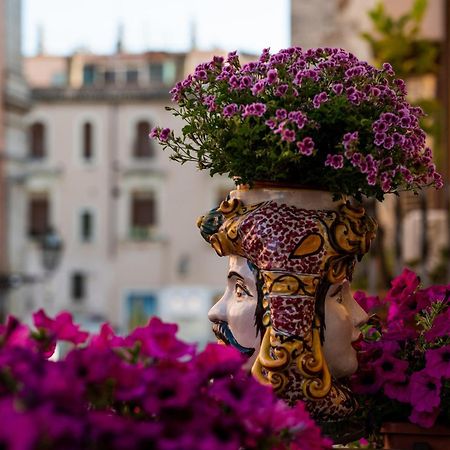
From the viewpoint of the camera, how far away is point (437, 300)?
3.12 m

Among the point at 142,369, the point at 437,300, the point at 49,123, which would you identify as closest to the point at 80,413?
the point at 142,369

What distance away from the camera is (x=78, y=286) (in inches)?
1874

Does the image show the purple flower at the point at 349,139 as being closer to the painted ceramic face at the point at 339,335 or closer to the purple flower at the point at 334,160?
the purple flower at the point at 334,160

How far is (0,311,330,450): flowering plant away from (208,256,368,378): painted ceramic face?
22.4 inches

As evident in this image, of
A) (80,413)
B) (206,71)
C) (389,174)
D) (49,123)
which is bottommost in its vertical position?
(80,413)

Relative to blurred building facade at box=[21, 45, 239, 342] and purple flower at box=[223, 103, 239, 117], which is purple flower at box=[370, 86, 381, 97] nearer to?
purple flower at box=[223, 103, 239, 117]

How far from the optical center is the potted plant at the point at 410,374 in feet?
9.19

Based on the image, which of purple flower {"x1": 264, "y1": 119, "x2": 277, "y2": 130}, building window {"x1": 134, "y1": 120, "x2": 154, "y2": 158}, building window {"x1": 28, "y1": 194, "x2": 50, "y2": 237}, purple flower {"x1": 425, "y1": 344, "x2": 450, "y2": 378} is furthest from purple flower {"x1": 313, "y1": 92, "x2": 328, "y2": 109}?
building window {"x1": 134, "y1": 120, "x2": 154, "y2": 158}

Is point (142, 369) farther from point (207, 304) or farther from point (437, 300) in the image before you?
point (207, 304)

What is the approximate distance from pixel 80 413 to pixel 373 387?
1.31m

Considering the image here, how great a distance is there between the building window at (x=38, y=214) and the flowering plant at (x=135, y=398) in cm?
4535

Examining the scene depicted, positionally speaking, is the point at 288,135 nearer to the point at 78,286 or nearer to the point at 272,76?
the point at 272,76

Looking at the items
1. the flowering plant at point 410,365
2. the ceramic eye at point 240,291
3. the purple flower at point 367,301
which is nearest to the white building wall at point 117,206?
the purple flower at point 367,301

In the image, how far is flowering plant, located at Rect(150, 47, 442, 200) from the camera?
2.70 m
